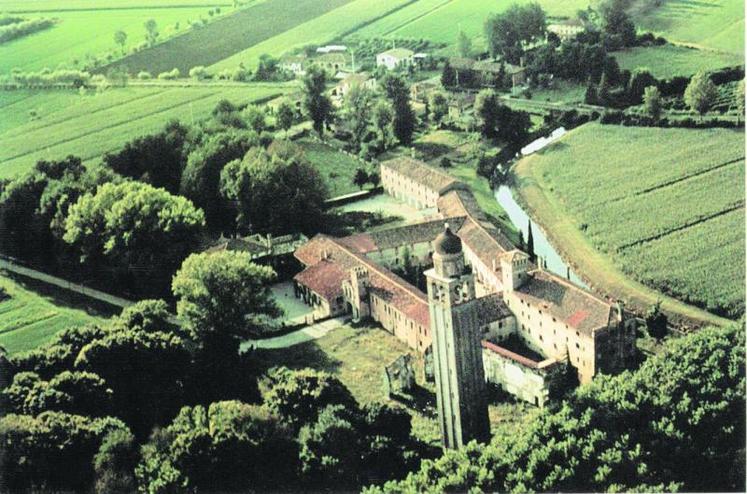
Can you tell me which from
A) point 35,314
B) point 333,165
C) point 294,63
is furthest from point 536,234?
point 294,63

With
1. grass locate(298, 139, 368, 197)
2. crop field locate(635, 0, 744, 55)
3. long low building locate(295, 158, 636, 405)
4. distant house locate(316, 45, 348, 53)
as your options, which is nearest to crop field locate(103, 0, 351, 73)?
distant house locate(316, 45, 348, 53)

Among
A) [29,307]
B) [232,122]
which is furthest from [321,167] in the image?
[29,307]

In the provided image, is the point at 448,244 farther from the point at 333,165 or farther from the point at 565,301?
the point at 333,165

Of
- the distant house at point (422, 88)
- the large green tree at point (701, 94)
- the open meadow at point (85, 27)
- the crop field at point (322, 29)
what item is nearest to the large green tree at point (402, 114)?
the crop field at point (322, 29)

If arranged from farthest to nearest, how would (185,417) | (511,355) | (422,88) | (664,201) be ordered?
(422,88) → (664,201) → (511,355) → (185,417)

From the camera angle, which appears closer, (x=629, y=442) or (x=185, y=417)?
(x=629, y=442)

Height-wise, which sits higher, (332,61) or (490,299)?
(332,61)

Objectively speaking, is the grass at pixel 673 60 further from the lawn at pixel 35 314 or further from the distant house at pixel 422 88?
the lawn at pixel 35 314

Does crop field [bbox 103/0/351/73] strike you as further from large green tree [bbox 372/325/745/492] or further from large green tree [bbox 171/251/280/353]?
large green tree [bbox 372/325/745/492]
